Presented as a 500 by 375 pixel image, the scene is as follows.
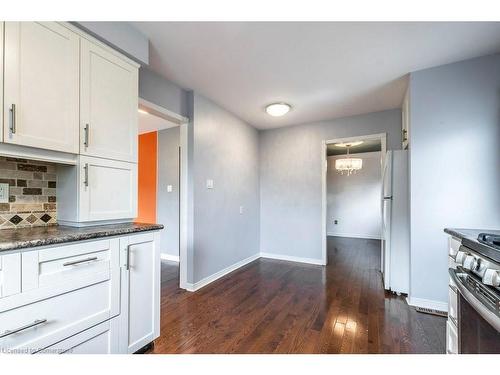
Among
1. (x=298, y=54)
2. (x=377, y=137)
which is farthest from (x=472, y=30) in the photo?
(x=377, y=137)

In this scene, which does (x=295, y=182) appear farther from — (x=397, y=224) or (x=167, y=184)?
(x=167, y=184)

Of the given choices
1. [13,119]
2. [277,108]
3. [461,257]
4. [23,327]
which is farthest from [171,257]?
[461,257]

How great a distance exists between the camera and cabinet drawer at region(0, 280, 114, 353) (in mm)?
966

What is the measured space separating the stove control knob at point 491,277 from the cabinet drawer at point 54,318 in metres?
1.78

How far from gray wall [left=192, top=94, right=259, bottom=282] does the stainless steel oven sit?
232cm

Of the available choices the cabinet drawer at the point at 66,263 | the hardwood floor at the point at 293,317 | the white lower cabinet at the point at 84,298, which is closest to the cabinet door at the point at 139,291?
the white lower cabinet at the point at 84,298

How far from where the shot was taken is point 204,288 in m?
2.77

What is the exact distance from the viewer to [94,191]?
1.51 metres

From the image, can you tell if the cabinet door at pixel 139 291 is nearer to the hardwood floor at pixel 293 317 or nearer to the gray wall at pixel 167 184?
the hardwood floor at pixel 293 317

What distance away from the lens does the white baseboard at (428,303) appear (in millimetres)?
2174

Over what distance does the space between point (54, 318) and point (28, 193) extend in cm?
83
